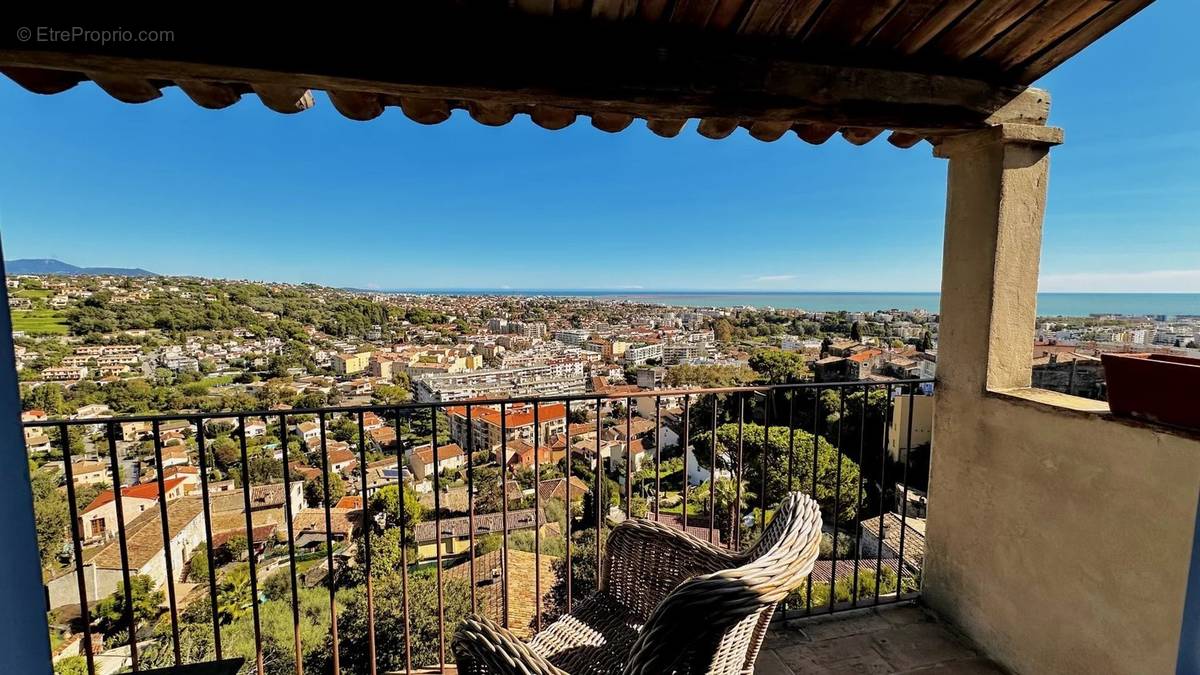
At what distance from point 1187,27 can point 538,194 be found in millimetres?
32378

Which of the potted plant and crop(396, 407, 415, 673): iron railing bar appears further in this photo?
crop(396, 407, 415, 673): iron railing bar

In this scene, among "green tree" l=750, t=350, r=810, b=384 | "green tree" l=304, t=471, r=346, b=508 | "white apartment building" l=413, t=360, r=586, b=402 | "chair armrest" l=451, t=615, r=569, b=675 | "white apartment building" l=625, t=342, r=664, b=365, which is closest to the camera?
"chair armrest" l=451, t=615, r=569, b=675

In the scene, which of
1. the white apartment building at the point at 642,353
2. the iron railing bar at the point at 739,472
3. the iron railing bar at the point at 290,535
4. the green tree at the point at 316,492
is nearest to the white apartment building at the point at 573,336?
the white apartment building at the point at 642,353

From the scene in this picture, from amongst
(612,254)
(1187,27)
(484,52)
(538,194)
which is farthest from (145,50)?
(612,254)

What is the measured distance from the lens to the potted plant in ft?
4.79

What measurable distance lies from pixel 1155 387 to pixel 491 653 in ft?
7.30

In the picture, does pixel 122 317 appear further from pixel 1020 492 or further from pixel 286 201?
pixel 286 201

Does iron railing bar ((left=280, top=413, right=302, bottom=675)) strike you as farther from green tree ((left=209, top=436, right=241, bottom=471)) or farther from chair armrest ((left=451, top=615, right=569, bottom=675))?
green tree ((left=209, top=436, right=241, bottom=471))

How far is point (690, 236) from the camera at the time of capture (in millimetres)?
42469

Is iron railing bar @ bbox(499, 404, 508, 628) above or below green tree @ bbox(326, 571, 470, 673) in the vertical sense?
above

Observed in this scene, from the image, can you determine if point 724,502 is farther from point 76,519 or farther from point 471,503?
point 76,519

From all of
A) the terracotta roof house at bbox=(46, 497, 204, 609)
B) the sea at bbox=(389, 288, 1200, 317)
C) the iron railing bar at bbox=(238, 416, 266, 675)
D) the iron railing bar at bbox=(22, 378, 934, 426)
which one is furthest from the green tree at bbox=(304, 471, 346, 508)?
the sea at bbox=(389, 288, 1200, 317)

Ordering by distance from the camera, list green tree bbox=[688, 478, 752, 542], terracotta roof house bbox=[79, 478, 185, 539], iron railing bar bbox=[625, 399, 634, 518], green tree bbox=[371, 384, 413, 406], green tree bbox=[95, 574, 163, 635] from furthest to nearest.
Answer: green tree bbox=[371, 384, 413, 406] → green tree bbox=[95, 574, 163, 635] → terracotta roof house bbox=[79, 478, 185, 539] → green tree bbox=[688, 478, 752, 542] → iron railing bar bbox=[625, 399, 634, 518]

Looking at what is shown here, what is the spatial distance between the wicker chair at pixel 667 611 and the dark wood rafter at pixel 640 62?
1403 mm
